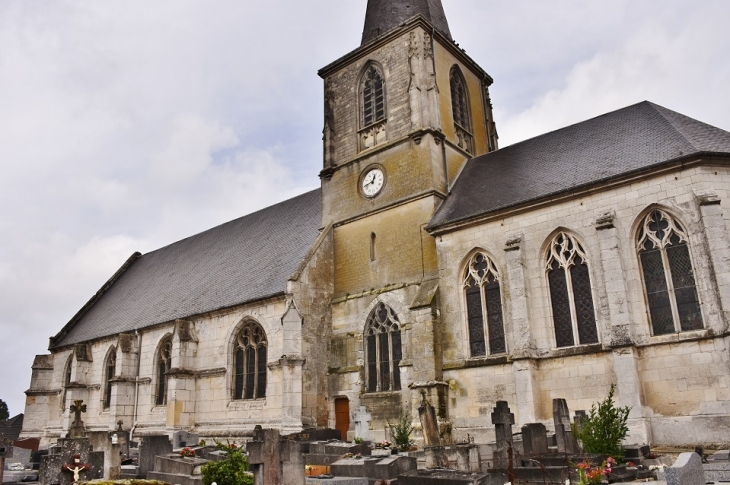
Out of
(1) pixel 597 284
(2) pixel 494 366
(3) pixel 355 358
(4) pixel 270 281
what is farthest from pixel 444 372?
(4) pixel 270 281

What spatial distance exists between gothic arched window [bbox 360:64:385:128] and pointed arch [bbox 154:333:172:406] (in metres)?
11.6

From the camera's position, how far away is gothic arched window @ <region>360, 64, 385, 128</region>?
2227 centimetres

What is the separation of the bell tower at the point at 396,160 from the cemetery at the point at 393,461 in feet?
10.5

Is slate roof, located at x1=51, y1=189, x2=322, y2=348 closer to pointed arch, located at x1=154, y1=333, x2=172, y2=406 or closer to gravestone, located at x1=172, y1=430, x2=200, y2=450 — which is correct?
pointed arch, located at x1=154, y1=333, x2=172, y2=406

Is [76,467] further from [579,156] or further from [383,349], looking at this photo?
[579,156]

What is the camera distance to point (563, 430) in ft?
40.9

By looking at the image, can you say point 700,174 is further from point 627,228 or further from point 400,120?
point 400,120

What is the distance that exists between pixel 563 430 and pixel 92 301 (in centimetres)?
2790

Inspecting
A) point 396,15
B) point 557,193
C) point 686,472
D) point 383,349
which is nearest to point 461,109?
point 396,15

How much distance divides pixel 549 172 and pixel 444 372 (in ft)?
21.5

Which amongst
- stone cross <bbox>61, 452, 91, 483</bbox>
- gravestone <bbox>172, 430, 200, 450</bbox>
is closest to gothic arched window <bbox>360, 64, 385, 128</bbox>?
gravestone <bbox>172, 430, 200, 450</bbox>

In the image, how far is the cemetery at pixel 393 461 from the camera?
28.6ft

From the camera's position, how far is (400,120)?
21.2 m

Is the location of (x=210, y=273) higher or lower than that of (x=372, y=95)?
lower
